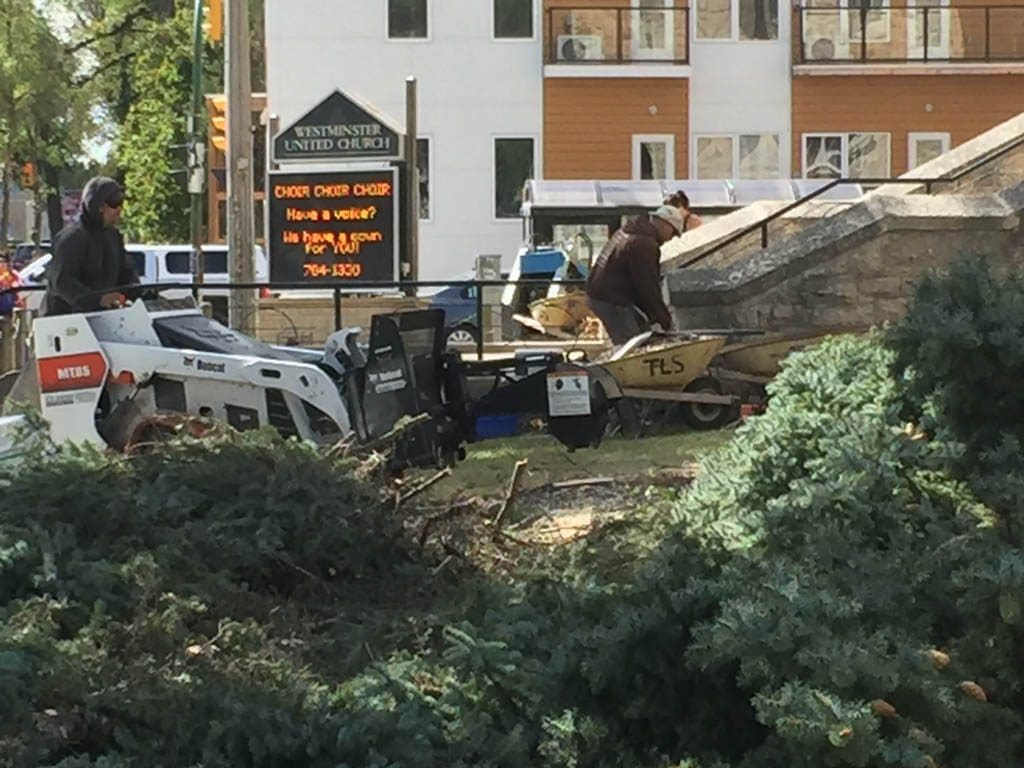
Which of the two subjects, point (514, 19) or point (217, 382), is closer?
point (217, 382)

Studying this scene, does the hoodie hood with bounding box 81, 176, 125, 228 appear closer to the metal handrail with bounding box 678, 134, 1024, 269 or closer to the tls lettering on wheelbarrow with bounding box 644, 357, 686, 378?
the tls lettering on wheelbarrow with bounding box 644, 357, 686, 378

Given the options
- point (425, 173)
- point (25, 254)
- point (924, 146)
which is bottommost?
point (25, 254)

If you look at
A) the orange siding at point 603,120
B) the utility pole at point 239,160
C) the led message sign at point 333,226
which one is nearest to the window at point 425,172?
the orange siding at point 603,120

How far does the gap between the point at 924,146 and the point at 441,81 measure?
9.84 metres

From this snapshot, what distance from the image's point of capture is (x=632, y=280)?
13531mm

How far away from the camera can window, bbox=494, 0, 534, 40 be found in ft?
114

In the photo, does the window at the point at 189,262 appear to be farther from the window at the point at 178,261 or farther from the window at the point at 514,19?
the window at the point at 514,19

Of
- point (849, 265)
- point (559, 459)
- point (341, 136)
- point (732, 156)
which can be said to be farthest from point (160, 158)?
point (559, 459)

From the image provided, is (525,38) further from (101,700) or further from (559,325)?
(101,700)

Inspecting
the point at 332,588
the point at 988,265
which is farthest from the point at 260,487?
the point at 988,265

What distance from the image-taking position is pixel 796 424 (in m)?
6.45

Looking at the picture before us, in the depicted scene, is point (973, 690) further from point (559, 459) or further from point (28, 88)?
point (28, 88)

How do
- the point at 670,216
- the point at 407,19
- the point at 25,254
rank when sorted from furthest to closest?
the point at 25,254
the point at 407,19
the point at 670,216

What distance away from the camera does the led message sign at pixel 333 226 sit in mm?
16453
